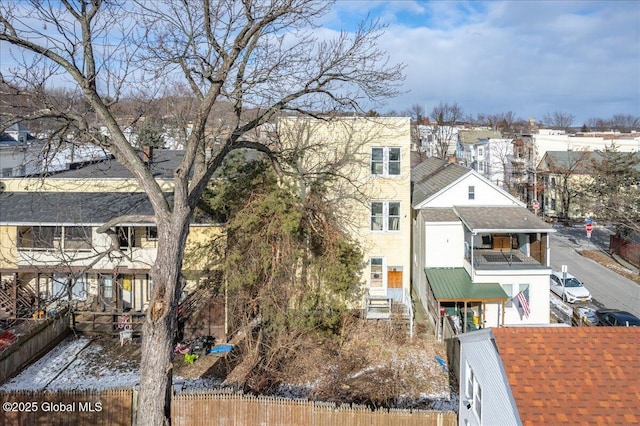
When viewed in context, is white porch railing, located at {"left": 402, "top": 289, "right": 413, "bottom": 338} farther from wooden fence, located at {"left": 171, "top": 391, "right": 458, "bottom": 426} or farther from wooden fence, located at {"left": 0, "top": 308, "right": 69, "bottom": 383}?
wooden fence, located at {"left": 0, "top": 308, "right": 69, "bottom": 383}

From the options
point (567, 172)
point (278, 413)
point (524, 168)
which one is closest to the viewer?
point (278, 413)

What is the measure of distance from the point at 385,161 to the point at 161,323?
14366 mm

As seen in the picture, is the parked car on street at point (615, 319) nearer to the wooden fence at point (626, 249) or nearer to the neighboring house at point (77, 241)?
the wooden fence at point (626, 249)

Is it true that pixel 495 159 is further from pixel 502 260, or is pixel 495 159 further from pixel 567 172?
pixel 502 260

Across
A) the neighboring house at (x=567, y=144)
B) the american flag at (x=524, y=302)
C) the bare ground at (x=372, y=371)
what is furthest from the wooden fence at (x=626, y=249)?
the neighboring house at (x=567, y=144)

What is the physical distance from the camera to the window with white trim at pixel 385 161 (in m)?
22.1

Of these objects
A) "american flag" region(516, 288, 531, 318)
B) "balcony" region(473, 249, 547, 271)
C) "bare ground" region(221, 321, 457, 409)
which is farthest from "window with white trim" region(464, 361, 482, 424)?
"balcony" region(473, 249, 547, 271)

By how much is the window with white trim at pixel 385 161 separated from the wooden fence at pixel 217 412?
12.5 meters

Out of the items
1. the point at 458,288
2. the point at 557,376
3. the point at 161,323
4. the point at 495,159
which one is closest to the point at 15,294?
the point at 161,323

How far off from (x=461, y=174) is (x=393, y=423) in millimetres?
15580

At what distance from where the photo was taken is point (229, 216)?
721 inches

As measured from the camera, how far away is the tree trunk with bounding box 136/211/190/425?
33.3 feet

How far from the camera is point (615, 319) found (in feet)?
65.3

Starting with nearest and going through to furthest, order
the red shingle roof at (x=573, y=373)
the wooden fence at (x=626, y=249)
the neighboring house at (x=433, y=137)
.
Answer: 1. the red shingle roof at (x=573, y=373)
2. the wooden fence at (x=626, y=249)
3. the neighboring house at (x=433, y=137)
